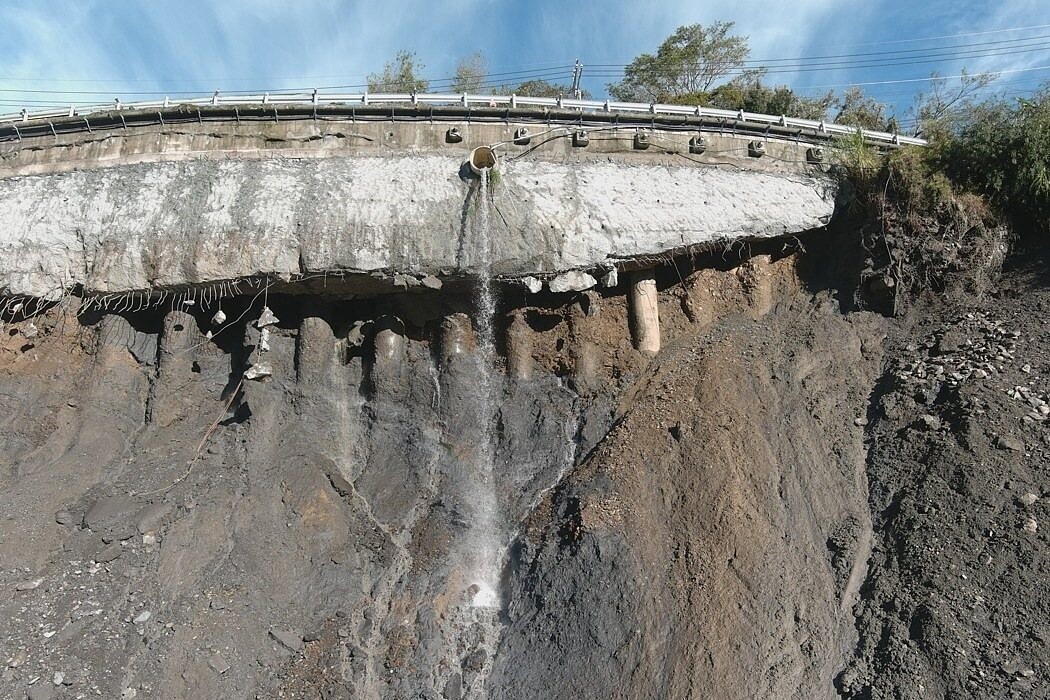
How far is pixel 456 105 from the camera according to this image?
13.1 meters

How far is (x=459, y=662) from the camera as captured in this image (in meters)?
8.93

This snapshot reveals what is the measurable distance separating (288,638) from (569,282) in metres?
6.46

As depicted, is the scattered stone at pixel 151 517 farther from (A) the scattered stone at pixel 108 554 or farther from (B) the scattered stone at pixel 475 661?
(B) the scattered stone at pixel 475 661

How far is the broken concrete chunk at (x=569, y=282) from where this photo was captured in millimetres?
11719

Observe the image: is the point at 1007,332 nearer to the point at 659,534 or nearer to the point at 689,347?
the point at 689,347

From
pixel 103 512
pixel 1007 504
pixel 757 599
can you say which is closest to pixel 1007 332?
pixel 1007 504

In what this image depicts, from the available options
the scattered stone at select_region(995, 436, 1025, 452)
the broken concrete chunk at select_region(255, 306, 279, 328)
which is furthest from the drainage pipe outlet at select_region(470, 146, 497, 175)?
the scattered stone at select_region(995, 436, 1025, 452)

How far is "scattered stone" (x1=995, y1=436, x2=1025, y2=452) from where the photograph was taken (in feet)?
28.1

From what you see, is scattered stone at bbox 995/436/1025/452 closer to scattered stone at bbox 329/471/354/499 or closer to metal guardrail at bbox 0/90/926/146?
metal guardrail at bbox 0/90/926/146

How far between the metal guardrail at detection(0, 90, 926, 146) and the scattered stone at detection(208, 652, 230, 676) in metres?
8.91

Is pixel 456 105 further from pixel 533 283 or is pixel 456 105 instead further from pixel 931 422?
pixel 931 422

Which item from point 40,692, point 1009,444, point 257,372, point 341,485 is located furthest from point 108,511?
point 1009,444

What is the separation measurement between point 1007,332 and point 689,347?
4.36 meters

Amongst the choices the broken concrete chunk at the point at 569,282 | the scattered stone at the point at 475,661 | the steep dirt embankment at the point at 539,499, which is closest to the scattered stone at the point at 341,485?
the steep dirt embankment at the point at 539,499
